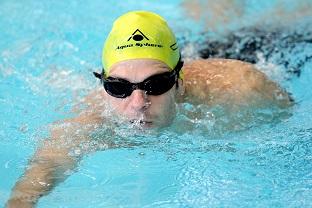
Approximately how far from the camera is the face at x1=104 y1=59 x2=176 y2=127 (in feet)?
13.8

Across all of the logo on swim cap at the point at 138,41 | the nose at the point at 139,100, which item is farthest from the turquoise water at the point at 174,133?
the logo on swim cap at the point at 138,41

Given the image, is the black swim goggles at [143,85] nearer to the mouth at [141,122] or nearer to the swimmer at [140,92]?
the swimmer at [140,92]

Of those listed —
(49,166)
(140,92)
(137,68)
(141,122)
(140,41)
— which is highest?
(140,41)

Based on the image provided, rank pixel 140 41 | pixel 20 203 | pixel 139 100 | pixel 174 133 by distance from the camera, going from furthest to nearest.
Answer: pixel 174 133, pixel 140 41, pixel 139 100, pixel 20 203

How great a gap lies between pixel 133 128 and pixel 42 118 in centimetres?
100

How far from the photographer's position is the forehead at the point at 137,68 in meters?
4.27

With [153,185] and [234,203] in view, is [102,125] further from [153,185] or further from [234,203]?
[234,203]

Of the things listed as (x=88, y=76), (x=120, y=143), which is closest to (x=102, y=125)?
(x=120, y=143)

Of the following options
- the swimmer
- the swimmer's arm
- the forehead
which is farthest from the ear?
the swimmer's arm

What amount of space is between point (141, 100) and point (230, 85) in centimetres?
111

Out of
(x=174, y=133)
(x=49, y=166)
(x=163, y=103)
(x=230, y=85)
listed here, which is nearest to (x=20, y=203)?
(x=49, y=166)

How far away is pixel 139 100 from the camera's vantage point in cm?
417

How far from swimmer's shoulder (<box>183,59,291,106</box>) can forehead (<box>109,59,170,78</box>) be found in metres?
0.59

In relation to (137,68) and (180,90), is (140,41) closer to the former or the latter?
(137,68)
